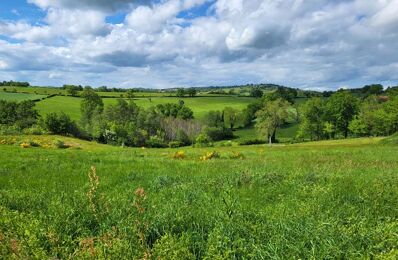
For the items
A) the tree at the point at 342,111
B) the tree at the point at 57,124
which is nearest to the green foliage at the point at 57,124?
Result: the tree at the point at 57,124

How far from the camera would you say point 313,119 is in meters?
121

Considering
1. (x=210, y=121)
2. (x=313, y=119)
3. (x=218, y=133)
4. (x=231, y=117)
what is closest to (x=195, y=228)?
(x=313, y=119)

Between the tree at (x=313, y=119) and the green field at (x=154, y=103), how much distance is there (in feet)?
133

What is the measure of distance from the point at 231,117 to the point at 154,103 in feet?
114

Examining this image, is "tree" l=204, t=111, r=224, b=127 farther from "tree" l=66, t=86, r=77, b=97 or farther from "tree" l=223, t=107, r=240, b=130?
"tree" l=66, t=86, r=77, b=97

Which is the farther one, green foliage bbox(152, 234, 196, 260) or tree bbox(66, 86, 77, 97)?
tree bbox(66, 86, 77, 97)

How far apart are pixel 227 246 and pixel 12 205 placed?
17.6ft

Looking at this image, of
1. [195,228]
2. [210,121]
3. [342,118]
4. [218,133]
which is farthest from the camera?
[210,121]

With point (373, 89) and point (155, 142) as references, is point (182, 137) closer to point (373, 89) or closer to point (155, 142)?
point (155, 142)

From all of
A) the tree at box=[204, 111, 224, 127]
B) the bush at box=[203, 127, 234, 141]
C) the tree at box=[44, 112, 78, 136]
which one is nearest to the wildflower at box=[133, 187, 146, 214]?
the tree at box=[44, 112, 78, 136]

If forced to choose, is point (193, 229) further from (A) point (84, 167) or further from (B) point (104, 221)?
(A) point (84, 167)

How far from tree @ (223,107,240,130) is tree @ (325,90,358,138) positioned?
39.8m

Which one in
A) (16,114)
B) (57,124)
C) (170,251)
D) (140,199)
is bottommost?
(57,124)

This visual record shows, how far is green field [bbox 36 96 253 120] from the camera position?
125 m
